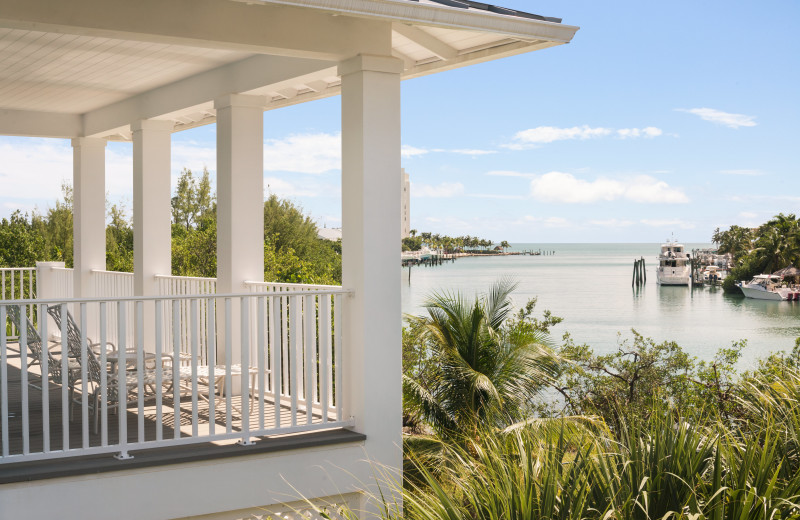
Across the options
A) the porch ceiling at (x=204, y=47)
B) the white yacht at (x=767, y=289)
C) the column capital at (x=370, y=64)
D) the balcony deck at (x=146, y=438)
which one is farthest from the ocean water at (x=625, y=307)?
the column capital at (x=370, y=64)

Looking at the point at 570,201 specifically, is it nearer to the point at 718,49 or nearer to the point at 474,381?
the point at 718,49

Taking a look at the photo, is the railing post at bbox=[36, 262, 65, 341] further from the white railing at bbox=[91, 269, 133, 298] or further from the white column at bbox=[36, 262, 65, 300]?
the white railing at bbox=[91, 269, 133, 298]

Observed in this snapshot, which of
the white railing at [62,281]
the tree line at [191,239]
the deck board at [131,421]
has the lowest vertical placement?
the deck board at [131,421]

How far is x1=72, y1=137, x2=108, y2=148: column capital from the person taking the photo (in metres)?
10.5

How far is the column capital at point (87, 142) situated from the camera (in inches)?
413

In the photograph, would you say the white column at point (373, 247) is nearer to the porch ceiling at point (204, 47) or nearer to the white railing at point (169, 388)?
the white railing at point (169, 388)

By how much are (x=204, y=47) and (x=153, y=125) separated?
383 centimetres

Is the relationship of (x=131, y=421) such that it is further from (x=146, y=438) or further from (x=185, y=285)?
(x=185, y=285)

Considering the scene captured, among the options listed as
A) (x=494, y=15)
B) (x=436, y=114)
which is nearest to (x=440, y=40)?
(x=494, y=15)

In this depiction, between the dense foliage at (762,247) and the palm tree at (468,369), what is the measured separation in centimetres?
4923

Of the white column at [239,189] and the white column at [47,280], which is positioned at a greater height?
the white column at [239,189]

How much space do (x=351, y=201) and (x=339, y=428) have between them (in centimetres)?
165

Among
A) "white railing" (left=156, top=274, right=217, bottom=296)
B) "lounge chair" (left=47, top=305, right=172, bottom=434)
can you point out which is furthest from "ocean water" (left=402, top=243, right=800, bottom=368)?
"lounge chair" (left=47, top=305, right=172, bottom=434)

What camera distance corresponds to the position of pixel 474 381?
8148mm
